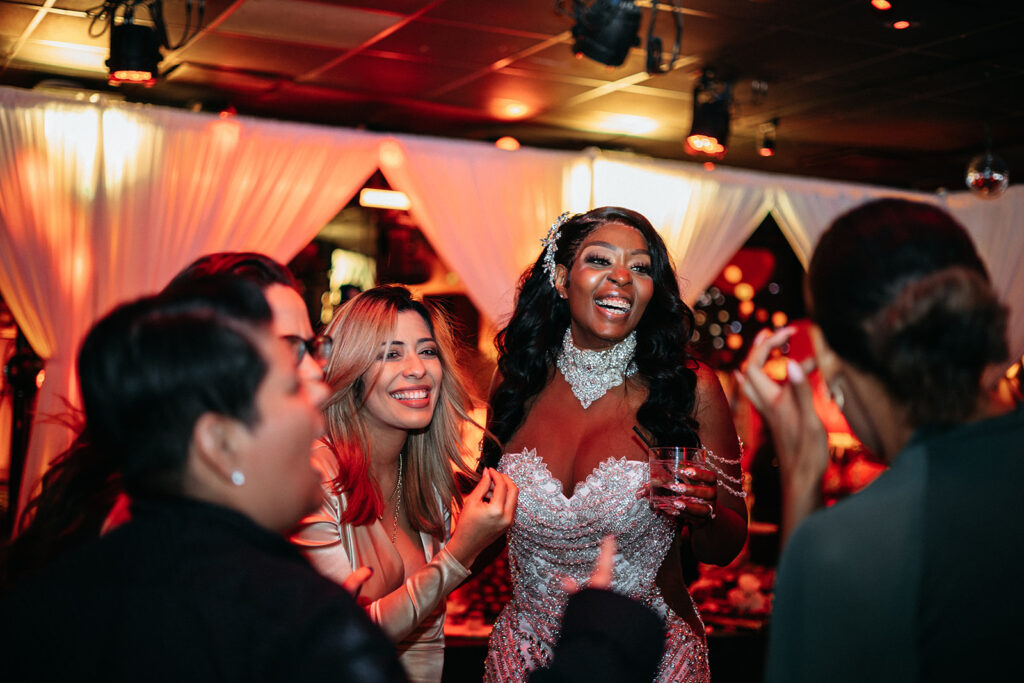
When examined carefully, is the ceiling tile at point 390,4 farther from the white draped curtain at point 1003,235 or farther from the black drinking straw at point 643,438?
the white draped curtain at point 1003,235

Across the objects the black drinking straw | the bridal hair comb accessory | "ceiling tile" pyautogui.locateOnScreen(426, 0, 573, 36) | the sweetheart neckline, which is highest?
"ceiling tile" pyautogui.locateOnScreen(426, 0, 573, 36)

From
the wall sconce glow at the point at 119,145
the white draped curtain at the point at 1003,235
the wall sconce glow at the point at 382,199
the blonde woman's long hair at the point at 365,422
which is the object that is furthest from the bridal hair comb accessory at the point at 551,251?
the white draped curtain at the point at 1003,235

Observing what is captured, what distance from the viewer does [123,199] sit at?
22.0ft

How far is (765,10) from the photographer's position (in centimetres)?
513

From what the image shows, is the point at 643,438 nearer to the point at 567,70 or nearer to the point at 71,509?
the point at 71,509

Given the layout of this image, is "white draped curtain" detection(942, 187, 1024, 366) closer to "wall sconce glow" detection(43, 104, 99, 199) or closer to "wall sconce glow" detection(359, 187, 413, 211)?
"wall sconce glow" detection(359, 187, 413, 211)

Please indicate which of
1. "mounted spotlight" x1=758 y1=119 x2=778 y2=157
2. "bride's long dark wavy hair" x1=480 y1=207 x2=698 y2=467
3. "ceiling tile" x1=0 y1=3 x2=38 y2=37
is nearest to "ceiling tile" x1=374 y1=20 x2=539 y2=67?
A: "ceiling tile" x1=0 y1=3 x2=38 y2=37

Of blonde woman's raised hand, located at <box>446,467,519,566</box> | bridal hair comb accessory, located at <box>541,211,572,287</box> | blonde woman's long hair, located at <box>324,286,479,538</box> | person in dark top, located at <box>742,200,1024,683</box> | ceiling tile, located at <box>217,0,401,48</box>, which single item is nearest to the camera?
person in dark top, located at <box>742,200,1024,683</box>

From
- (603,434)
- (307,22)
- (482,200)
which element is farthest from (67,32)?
(603,434)

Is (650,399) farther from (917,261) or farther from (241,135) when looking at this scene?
(241,135)

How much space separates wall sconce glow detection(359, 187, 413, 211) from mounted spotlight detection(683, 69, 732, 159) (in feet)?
11.4

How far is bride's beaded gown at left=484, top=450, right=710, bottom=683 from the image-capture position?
2744mm

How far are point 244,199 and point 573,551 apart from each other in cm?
500

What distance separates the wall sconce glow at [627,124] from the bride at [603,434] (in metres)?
4.27
